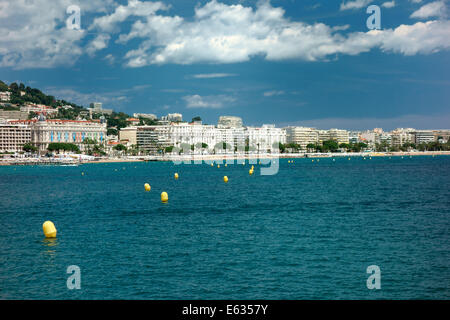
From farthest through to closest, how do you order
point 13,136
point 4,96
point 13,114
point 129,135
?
1. point 4,96
2. point 129,135
3. point 13,114
4. point 13,136

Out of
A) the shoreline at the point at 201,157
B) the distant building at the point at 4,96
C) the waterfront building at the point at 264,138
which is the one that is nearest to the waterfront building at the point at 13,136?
the shoreline at the point at 201,157

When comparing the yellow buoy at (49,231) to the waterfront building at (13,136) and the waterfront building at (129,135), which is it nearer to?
the waterfront building at (13,136)

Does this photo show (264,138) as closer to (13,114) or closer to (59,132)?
(59,132)

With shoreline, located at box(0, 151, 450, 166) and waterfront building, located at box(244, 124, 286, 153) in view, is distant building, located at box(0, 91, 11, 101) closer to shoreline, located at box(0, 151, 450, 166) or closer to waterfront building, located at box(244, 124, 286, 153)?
shoreline, located at box(0, 151, 450, 166)

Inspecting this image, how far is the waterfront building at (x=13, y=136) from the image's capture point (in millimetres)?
138750

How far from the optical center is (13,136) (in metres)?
141

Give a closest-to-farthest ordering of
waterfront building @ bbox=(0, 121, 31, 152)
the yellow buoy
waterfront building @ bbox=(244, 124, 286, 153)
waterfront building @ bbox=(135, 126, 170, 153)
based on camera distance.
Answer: the yellow buoy → waterfront building @ bbox=(0, 121, 31, 152) → waterfront building @ bbox=(135, 126, 170, 153) → waterfront building @ bbox=(244, 124, 286, 153)

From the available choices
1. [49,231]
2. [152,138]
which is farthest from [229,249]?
[152,138]

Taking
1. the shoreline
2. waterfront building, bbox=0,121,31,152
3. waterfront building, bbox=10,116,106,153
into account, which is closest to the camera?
the shoreline

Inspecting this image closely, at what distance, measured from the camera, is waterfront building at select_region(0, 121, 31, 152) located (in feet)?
455

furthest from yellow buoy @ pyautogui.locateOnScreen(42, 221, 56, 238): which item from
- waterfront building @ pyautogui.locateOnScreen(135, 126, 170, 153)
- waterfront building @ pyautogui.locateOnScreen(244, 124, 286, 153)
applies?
waterfront building @ pyautogui.locateOnScreen(244, 124, 286, 153)

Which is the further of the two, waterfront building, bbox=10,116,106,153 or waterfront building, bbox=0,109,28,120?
waterfront building, bbox=0,109,28,120

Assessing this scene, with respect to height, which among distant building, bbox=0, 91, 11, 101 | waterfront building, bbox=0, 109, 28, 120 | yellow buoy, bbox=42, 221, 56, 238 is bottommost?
yellow buoy, bbox=42, 221, 56, 238
